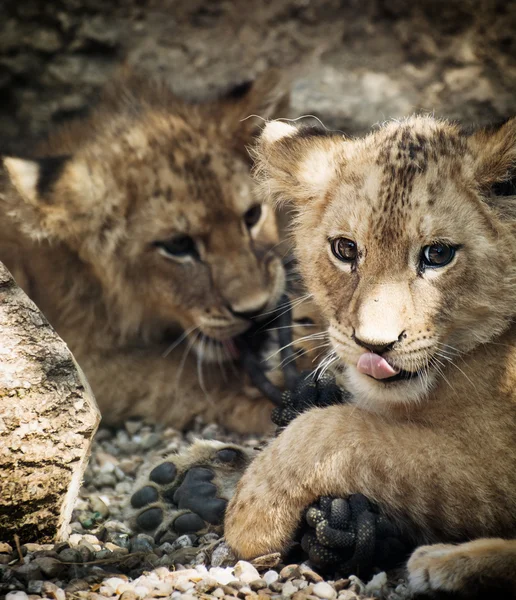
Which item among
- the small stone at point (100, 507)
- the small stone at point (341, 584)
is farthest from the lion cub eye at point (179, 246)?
the small stone at point (341, 584)

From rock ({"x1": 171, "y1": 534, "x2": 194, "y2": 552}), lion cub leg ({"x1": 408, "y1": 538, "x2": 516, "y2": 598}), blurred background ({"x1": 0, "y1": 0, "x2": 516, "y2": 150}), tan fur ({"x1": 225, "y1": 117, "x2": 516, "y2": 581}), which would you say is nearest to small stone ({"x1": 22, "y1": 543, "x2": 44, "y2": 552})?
rock ({"x1": 171, "y1": 534, "x2": 194, "y2": 552})

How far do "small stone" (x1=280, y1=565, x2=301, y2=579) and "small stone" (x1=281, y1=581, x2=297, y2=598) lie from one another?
0.06 m

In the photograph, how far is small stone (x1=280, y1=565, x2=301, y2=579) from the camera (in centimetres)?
268

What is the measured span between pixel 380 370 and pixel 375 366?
0.9 inches

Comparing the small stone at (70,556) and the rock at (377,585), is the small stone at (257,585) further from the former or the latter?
the small stone at (70,556)

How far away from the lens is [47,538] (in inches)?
108

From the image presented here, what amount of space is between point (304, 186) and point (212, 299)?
983 millimetres

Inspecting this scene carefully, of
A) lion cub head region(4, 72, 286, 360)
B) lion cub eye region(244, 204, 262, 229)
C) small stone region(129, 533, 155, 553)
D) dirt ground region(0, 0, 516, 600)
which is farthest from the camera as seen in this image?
dirt ground region(0, 0, 516, 600)

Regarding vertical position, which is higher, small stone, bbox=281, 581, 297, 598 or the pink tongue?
the pink tongue

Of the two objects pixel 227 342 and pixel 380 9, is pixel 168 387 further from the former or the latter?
pixel 380 9

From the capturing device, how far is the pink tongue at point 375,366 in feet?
9.14

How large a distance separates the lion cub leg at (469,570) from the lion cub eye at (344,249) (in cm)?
104

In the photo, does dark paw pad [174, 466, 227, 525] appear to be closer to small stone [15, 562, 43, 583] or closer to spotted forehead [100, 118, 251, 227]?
small stone [15, 562, 43, 583]

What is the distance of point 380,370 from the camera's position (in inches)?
110
